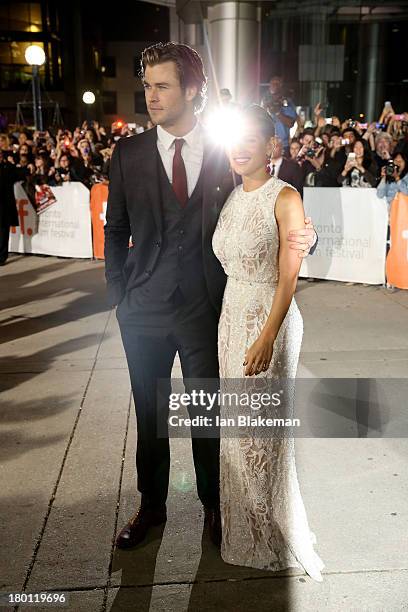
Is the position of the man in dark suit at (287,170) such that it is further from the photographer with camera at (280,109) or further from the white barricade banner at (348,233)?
the photographer with camera at (280,109)

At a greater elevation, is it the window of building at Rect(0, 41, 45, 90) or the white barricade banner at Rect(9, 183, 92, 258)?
the window of building at Rect(0, 41, 45, 90)

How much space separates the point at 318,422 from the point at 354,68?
42017 millimetres

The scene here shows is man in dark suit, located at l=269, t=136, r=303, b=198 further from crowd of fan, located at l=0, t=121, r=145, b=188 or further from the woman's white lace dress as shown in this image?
the woman's white lace dress

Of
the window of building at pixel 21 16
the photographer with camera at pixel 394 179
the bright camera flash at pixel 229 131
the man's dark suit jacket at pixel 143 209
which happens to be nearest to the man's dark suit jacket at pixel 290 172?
the photographer with camera at pixel 394 179

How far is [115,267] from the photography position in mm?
3016

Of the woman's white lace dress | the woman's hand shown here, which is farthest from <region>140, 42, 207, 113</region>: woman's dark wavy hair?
the woman's hand

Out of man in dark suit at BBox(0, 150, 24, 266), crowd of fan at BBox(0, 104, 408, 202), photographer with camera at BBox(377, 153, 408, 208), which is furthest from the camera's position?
man in dark suit at BBox(0, 150, 24, 266)

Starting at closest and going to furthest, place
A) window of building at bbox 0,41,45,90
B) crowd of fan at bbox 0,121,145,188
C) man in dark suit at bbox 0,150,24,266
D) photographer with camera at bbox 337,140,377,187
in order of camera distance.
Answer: photographer with camera at bbox 337,140,377,187, man in dark suit at bbox 0,150,24,266, crowd of fan at bbox 0,121,145,188, window of building at bbox 0,41,45,90

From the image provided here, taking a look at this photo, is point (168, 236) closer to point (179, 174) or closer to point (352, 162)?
point (179, 174)

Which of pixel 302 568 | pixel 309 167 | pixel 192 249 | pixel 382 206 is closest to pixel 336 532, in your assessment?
pixel 302 568

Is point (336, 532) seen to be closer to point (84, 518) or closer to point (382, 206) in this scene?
point (84, 518)

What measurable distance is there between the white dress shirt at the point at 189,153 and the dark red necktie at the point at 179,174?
0.02m

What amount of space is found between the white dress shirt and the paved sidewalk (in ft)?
5.48

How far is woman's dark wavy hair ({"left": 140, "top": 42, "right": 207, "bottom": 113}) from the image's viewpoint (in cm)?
271
